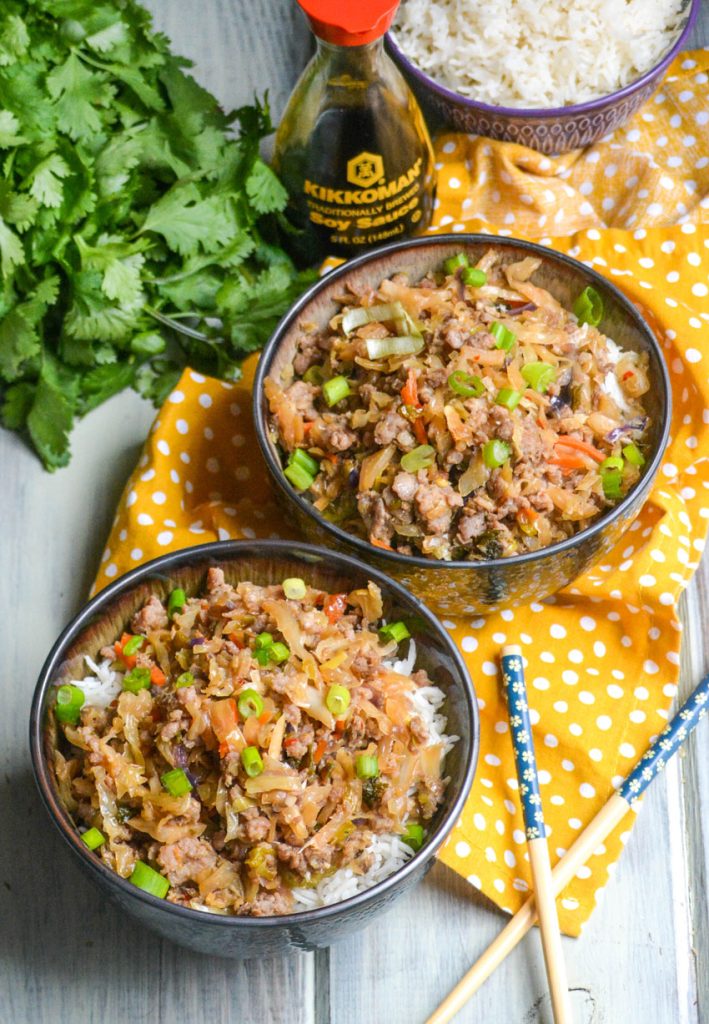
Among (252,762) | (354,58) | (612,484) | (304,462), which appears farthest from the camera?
(354,58)

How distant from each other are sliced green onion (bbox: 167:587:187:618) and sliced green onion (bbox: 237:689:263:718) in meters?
0.34

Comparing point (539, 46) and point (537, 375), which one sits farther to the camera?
point (539, 46)

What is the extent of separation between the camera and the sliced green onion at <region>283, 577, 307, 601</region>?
2.73m

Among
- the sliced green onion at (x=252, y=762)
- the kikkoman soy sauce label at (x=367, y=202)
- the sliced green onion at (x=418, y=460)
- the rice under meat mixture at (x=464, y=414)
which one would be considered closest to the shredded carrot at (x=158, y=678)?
the sliced green onion at (x=252, y=762)

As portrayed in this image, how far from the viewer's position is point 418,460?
2.83 m

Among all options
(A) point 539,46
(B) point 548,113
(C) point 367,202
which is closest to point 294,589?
(C) point 367,202

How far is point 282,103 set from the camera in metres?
3.99

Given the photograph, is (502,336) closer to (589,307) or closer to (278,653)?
(589,307)

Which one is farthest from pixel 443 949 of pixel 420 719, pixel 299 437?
pixel 299 437

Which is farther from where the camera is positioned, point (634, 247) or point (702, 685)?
point (634, 247)

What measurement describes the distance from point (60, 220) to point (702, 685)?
202 cm

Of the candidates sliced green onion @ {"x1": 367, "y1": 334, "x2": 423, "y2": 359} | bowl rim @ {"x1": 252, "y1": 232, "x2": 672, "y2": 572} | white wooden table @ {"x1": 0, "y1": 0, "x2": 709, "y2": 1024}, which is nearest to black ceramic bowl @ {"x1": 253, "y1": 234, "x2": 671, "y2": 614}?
bowl rim @ {"x1": 252, "y1": 232, "x2": 672, "y2": 572}

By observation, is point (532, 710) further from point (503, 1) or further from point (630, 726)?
point (503, 1)

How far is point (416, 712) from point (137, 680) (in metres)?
0.59
